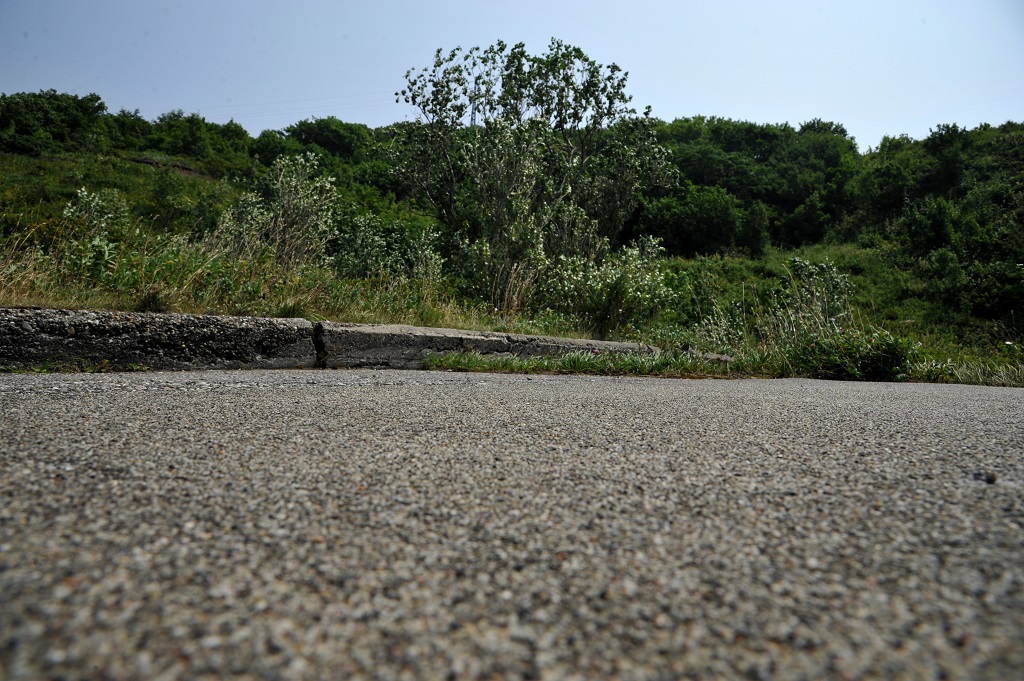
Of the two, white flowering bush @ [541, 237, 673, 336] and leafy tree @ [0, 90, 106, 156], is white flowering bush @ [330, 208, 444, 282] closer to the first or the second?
white flowering bush @ [541, 237, 673, 336]

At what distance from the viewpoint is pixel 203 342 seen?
385 centimetres

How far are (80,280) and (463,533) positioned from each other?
4.30m

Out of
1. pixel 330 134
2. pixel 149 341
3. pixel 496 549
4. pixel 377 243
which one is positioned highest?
pixel 330 134

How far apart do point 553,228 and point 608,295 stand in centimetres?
489

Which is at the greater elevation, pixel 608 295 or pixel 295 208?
pixel 295 208

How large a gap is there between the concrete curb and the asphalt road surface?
126cm

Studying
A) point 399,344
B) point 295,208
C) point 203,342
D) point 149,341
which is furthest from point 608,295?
point 295,208

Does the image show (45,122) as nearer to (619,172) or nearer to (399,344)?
(619,172)

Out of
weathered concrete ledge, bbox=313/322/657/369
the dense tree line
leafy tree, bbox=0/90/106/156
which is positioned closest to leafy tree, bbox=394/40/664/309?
the dense tree line

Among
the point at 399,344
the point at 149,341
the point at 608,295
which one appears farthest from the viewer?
the point at 608,295

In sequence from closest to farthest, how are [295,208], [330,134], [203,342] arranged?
[203,342]
[295,208]
[330,134]

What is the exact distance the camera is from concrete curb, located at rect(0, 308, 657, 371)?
131 inches

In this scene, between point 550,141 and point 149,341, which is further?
point 550,141

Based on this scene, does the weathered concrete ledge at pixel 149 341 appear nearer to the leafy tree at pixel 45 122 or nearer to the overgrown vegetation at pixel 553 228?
the overgrown vegetation at pixel 553 228
